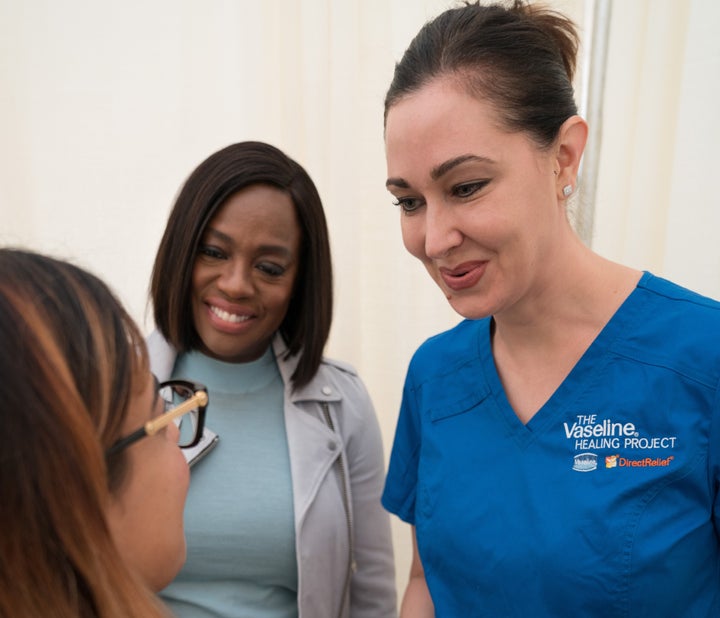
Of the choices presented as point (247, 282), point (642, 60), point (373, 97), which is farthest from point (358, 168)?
point (642, 60)

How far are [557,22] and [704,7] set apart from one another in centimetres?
58

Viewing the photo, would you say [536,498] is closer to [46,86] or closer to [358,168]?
[358,168]

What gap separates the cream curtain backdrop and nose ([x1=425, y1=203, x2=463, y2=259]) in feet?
2.39

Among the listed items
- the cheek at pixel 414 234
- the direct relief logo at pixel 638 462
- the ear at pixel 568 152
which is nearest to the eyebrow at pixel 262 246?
the cheek at pixel 414 234

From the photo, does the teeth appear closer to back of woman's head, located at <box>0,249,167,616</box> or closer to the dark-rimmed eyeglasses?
the dark-rimmed eyeglasses

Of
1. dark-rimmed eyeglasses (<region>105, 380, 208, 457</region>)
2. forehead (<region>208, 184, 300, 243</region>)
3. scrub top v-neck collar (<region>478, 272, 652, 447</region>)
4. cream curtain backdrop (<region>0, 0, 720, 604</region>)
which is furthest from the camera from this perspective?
cream curtain backdrop (<region>0, 0, 720, 604</region>)

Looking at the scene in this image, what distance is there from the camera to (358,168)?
1569 mm

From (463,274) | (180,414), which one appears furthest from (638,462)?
(180,414)

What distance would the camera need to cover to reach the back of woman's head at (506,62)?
0.80 metres

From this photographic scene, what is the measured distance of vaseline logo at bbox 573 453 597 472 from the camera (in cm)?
80

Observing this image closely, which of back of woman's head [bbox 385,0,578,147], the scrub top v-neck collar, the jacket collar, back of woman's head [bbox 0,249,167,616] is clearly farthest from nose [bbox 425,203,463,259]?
the jacket collar


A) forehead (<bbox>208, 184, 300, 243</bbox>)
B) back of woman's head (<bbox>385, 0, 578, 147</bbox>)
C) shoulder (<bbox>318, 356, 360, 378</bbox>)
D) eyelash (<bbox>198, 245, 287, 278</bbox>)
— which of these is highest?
back of woman's head (<bbox>385, 0, 578, 147</bbox>)

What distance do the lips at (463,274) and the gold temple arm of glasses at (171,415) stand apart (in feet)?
1.11

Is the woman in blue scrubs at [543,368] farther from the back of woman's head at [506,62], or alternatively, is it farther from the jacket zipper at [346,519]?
the jacket zipper at [346,519]
